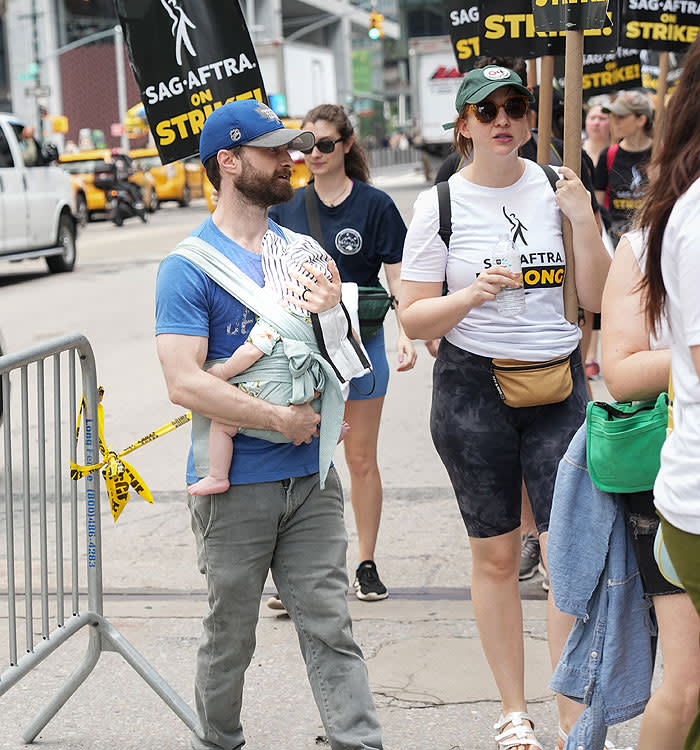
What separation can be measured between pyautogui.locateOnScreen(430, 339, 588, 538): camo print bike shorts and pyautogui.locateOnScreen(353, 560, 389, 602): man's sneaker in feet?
4.76

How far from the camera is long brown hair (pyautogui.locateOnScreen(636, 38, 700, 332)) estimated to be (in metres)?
2.38

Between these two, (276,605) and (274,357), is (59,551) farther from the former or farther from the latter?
(276,605)

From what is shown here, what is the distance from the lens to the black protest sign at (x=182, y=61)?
208 inches

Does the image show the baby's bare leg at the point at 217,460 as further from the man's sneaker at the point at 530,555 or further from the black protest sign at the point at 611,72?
the black protest sign at the point at 611,72

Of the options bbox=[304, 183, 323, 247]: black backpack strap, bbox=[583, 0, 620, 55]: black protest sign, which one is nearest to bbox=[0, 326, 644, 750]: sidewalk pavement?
bbox=[304, 183, 323, 247]: black backpack strap

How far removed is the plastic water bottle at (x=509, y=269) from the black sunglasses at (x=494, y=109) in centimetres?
34

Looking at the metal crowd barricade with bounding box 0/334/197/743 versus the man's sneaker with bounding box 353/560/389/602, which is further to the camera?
the man's sneaker with bounding box 353/560/389/602

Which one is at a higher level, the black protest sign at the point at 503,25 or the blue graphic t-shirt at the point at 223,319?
the black protest sign at the point at 503,25

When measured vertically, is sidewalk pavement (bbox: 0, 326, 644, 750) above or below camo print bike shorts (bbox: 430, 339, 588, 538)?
below

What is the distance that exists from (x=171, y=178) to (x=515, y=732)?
108ft

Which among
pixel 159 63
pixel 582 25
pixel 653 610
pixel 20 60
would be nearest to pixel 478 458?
pixel 653 610

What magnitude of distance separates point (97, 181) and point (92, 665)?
2765 centimetres

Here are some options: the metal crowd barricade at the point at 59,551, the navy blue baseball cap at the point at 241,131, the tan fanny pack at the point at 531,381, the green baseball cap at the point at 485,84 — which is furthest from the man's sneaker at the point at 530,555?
the navy blue baseball cap at the point at 241,131

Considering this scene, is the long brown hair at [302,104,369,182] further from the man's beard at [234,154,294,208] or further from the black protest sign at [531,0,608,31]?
the man's beard at [234,154,294,208]
